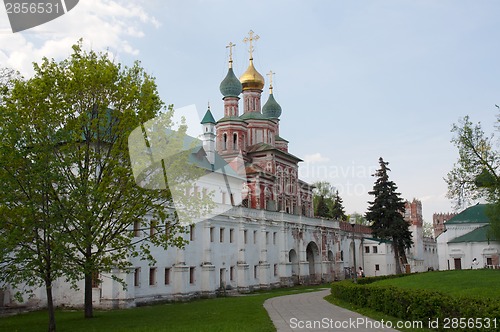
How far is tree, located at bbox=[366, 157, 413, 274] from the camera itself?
52.9m

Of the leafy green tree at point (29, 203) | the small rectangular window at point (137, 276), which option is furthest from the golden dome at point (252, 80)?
the leafy green tree at point (29, 203)

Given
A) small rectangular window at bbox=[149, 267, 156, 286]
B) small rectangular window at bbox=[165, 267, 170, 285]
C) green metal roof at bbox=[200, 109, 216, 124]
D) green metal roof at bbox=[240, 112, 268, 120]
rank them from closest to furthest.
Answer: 1. small rectangular window at bbox=[149, 267, 156, 286]
2. small rectangular window at bbox=[165, 267, 170, 285]
3. green metal roof at bbox=[200, 109, 216, 124]
4. green metal roof at bbox=[240, 112, 268, 120]

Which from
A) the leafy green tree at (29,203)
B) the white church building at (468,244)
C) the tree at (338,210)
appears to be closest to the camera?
the leafy green tree at (29,203)

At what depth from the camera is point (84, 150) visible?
20.7 metres

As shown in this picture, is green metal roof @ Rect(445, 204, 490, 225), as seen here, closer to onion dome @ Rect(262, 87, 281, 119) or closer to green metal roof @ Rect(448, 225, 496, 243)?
green metal roof @ Rect(448, 225, 496, 243)

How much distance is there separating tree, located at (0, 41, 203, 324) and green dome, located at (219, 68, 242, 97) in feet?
108

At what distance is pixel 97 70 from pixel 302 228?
114 feet

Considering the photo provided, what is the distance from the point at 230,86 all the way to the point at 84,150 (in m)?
36.1

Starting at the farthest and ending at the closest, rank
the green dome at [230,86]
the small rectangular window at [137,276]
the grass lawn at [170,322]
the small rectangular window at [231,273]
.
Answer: the green dome at [230,86]
the small rectangular window at [231,273]
the small rectangular window at [137,276]
the grass lawn at [170,322]

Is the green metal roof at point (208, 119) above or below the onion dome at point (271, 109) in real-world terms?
below

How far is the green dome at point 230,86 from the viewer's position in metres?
55.3

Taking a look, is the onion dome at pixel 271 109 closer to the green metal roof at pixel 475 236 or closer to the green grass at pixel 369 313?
the green metal roof at pixel 475 236

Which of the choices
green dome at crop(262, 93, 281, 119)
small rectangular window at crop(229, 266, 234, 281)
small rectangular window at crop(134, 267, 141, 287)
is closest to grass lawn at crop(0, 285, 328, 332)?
small rectangular window at crop(134, 267, 141, 287)

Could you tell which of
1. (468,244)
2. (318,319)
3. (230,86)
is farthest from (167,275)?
(468,244)
